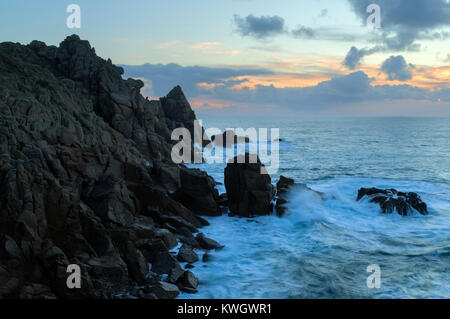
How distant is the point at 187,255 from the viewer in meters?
19.9

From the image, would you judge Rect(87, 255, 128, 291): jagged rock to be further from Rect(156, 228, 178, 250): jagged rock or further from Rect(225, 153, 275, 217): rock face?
Rect(225, 153, 275, 217): rock face

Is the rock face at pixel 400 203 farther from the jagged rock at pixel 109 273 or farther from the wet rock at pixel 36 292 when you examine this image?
the wet rock at pixel 36 292

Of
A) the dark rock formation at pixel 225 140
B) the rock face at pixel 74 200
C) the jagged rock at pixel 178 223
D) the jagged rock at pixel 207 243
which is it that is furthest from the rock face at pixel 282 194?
the dark rock formation at pixel 225 140

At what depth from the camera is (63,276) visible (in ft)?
49.0

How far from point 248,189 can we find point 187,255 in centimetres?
1014

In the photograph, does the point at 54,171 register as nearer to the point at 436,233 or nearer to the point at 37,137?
the point at 37,137

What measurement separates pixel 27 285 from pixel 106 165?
37.9 feet

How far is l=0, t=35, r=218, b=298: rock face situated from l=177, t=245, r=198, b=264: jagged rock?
114cm

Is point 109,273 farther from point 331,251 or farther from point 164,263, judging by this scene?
point 331,251

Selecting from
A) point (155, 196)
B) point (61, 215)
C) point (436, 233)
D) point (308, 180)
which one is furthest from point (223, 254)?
point (308, 180)

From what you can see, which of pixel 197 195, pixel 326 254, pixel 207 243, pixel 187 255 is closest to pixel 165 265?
pixel 187 255

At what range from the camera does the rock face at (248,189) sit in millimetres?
28750

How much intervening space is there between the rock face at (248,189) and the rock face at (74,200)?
1.78m
